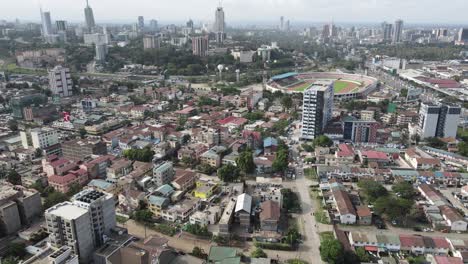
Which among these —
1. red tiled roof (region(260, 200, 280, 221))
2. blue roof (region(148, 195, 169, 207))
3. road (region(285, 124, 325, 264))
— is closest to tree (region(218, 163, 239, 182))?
road (region(285, 124, 325, 264))

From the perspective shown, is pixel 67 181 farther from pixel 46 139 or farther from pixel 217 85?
pixel 217 85

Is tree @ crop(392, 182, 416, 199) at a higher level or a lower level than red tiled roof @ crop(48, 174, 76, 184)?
lower

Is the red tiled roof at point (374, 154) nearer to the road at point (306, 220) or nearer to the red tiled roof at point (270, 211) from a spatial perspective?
the road at point (306, 220)

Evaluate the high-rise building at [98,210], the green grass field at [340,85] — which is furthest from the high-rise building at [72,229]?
the green grass field at [340,85]

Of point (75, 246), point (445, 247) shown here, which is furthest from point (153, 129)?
point (445, 247)

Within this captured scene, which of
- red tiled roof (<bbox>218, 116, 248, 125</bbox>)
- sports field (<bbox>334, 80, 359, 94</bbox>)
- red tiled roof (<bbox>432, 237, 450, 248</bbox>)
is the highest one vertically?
sports field (<bbox>334, 80, 359, 94</bbox>)

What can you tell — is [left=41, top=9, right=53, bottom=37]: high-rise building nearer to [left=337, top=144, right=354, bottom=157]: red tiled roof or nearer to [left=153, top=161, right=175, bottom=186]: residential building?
[left=153, top=161, right=175, bottom=186]: residential building

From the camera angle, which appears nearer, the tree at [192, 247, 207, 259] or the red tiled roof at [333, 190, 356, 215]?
the tree at [192, 247, 207, 259]

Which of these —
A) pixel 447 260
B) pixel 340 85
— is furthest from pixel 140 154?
pixel 340 85
